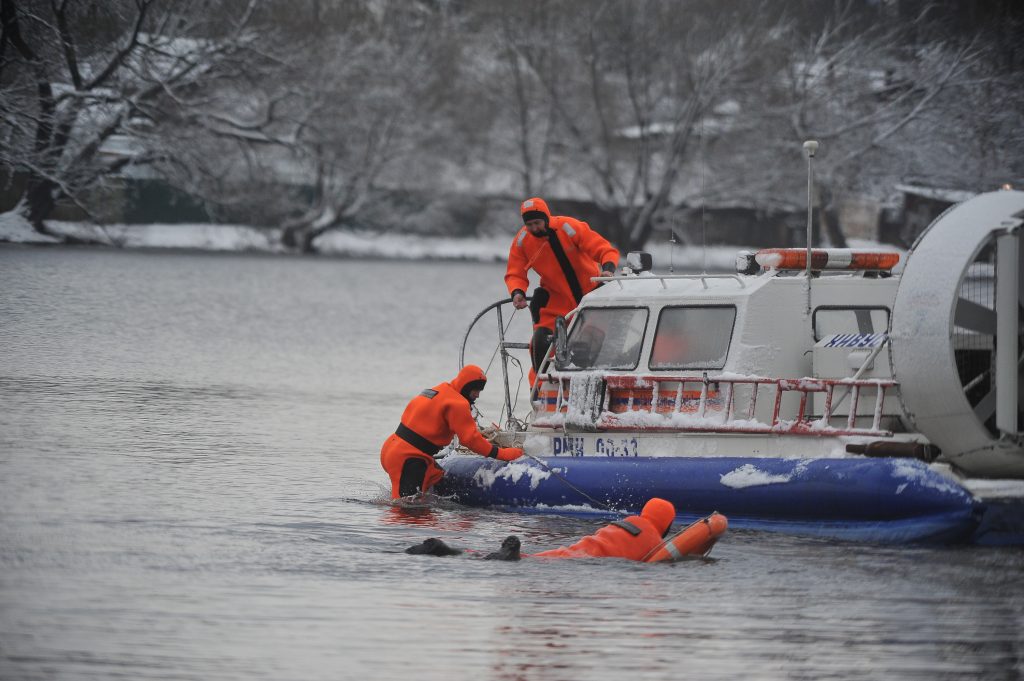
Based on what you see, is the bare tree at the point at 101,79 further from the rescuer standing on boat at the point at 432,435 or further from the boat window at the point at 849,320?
the boat window at the point at 849,320

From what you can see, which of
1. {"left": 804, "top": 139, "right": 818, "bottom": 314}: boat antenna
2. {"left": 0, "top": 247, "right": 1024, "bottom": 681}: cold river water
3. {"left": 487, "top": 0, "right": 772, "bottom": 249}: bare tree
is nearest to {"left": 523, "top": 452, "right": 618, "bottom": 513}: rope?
{"left": 0, "top": 247, "right": 1024, "bottom": 681}: cold river water

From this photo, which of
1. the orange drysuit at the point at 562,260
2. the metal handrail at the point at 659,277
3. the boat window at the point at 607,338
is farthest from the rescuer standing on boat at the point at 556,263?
the boat window at the point at 607,338

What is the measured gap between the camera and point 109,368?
19484 mm

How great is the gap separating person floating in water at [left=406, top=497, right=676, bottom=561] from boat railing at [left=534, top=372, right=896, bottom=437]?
4.03 feet

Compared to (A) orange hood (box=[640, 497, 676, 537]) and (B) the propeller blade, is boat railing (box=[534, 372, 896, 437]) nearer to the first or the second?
(B) the propeller blade

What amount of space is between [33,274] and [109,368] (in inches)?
300

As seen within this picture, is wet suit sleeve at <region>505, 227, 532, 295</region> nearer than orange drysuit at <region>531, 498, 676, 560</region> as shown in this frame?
No

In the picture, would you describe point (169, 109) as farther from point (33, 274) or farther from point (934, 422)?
point (934, 422)

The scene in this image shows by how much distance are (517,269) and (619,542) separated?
11.0 ft

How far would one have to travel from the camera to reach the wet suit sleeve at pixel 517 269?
11.4 metres


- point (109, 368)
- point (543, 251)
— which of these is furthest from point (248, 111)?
point (543, 251)

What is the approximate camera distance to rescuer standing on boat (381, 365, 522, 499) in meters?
10.5

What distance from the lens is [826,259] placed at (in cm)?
1054

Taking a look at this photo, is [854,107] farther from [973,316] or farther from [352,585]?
[352,585]
